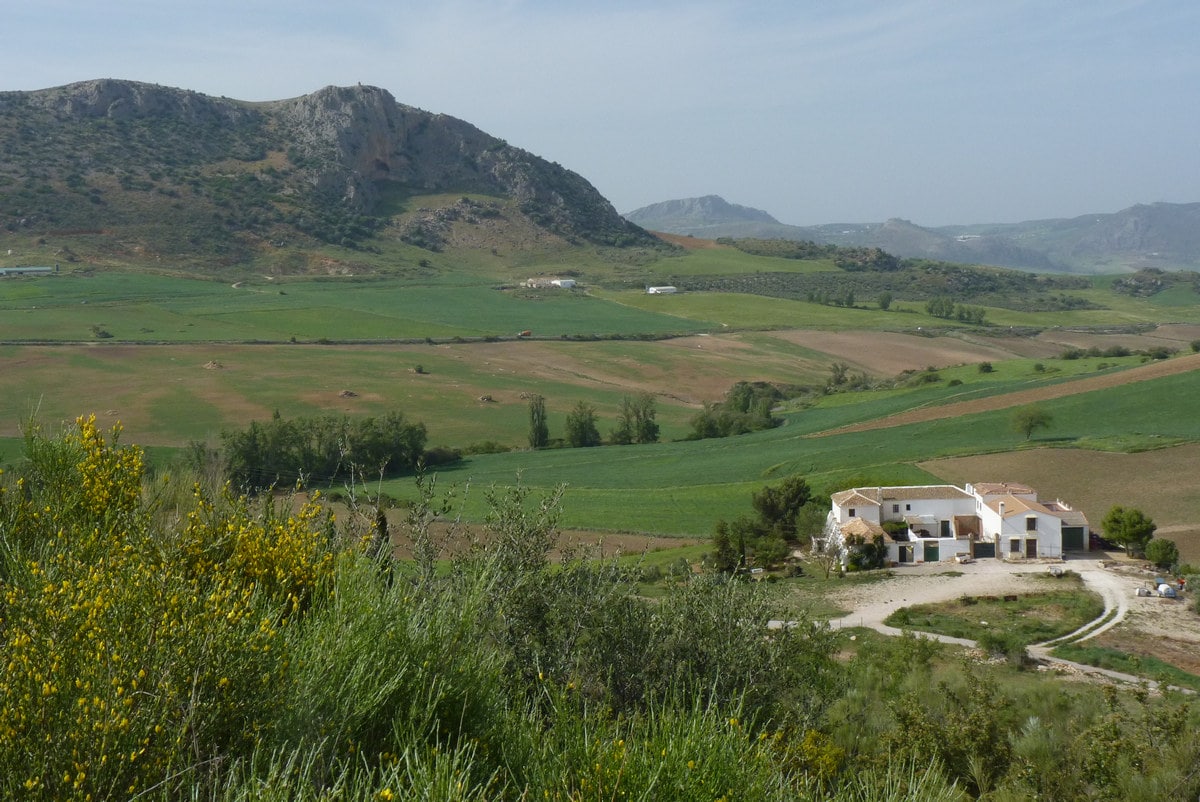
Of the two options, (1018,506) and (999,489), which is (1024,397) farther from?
(1018,506)

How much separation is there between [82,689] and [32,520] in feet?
15.3

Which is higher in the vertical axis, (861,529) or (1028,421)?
(1028,421)

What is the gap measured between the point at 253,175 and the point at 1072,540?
13808 cm

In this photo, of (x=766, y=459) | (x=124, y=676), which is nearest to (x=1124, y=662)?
(x=124, y=676)

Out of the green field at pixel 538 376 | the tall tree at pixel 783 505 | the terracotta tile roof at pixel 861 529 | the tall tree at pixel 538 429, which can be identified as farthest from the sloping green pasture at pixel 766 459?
the terracotta tile roof at pixel 861 529

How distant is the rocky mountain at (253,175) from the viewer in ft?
419

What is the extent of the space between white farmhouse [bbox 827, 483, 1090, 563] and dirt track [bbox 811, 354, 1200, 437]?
1596cm

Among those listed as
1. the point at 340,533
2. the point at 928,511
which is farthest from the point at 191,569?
the point at 928,511

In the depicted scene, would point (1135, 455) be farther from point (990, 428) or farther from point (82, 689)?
point (82, 689)

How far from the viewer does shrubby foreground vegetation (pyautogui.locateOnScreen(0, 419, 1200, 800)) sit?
5.55 meters

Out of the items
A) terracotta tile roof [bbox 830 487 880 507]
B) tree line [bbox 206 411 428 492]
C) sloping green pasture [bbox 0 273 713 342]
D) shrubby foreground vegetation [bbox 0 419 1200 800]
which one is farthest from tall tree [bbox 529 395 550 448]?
shrubby foreground vegetation [bbox 0 419 1200 800]

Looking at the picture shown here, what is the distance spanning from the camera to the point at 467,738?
277 inches

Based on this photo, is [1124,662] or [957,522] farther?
[957,522]

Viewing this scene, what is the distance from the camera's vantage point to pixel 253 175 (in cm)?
15450
